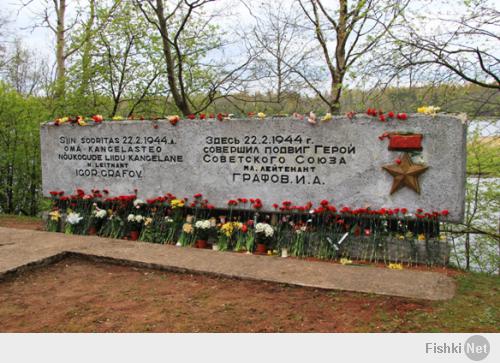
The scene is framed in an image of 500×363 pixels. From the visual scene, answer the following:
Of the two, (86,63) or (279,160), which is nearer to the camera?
(279,160)

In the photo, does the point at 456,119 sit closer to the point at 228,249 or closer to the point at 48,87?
the point at 228,249

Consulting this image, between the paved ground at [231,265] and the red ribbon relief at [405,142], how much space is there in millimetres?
1310

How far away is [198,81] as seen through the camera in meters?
11.4

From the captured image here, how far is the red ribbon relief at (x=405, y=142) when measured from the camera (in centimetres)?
453

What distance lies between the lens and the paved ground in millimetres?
3521

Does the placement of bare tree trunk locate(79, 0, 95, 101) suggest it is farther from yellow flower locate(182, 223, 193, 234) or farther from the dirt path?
the dirt path

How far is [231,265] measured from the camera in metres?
4.19

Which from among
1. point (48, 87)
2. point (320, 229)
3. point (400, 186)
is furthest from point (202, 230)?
point (48, 87)

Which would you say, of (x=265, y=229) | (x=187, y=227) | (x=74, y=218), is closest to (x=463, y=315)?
(x=265, y=229)

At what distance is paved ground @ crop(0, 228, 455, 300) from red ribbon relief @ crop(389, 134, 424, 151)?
4.30 ft

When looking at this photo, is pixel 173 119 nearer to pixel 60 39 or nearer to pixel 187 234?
pixel 187 234

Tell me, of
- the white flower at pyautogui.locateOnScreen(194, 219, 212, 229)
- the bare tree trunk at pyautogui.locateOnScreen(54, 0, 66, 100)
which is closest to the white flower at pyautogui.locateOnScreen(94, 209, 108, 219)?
the white flower at pyautogui.locateOnScreen(194, 219, 212, 229)

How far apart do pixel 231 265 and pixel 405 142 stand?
86.6 inches

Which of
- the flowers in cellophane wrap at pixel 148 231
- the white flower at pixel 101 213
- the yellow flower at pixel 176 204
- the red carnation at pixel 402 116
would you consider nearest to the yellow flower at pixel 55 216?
the white flower at pixel 101 213
